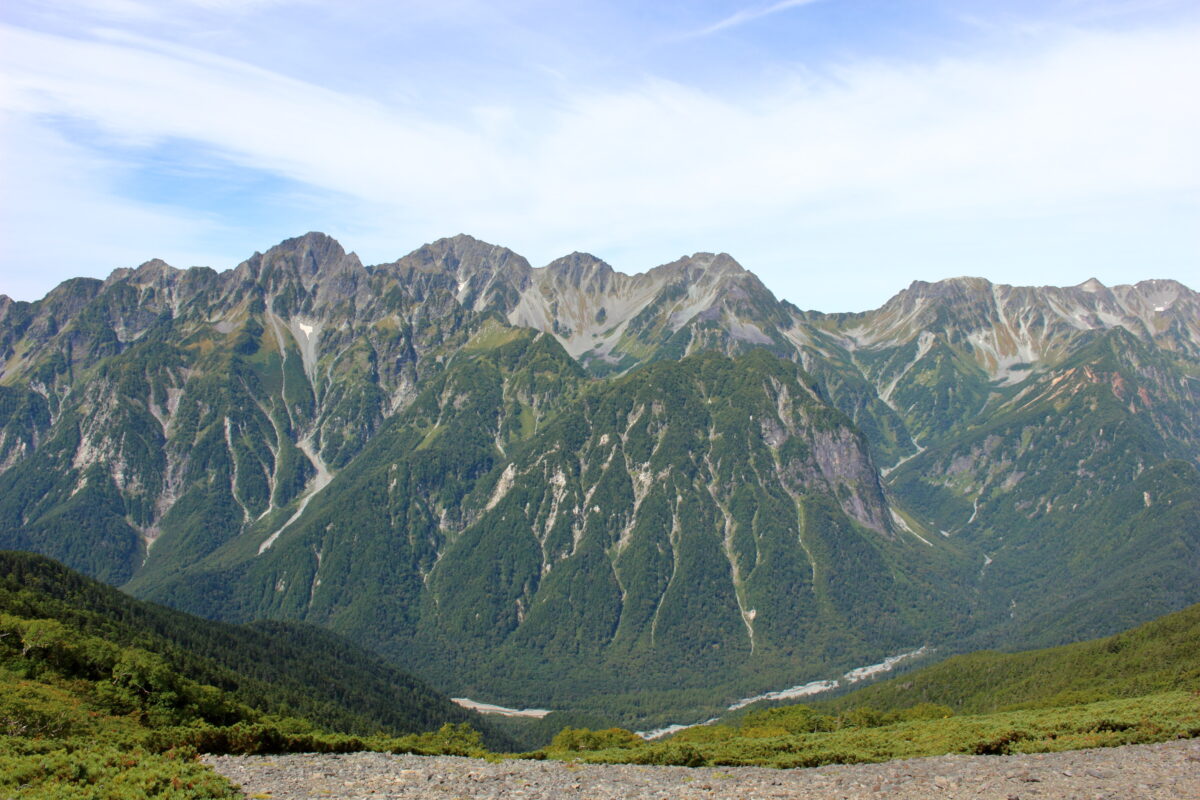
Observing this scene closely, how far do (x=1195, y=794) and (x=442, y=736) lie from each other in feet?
389

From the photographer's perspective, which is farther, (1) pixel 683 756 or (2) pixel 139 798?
(1) pixel 683 756

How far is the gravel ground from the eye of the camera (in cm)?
6781

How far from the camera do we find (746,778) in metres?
78.4

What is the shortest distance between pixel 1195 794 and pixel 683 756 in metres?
45.9

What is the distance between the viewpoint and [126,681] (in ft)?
383

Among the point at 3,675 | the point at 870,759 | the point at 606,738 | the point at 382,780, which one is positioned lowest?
the point at 606,738

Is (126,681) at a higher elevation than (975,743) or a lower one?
higher

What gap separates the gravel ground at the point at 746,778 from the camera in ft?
222

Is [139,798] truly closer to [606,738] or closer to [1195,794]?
[1195,794]

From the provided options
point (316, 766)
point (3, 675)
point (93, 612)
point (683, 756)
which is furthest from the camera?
point (93, 612)

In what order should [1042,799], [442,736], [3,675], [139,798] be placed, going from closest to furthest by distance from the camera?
[139,798]
[1042,799]
[3,675]
[442,736]

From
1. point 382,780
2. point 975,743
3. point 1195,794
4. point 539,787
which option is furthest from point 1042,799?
point 382,780

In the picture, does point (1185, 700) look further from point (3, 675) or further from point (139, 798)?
point (3, 675)

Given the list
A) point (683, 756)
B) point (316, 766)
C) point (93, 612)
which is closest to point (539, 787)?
point (316, 766)
